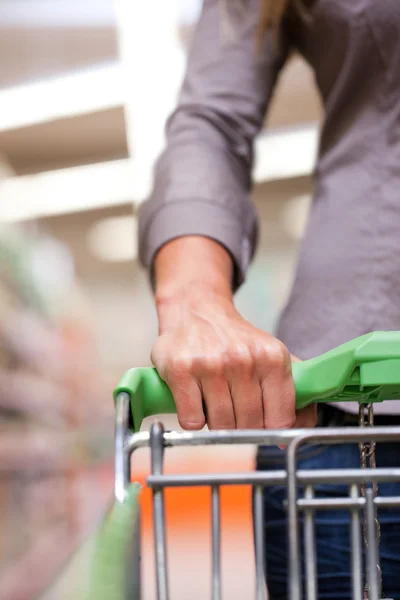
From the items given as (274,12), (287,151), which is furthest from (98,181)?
(274,12)

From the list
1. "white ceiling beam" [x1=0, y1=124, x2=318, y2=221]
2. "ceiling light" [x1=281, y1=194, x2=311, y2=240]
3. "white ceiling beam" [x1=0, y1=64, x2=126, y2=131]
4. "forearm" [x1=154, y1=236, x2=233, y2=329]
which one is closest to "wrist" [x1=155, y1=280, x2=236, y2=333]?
"forearm" [x1=154, y1=236, x2=233, y2=329]

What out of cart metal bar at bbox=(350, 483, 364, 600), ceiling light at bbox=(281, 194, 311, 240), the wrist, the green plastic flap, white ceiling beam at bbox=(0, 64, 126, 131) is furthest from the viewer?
ceiling light at bbox=(281, 194, 311, 240)

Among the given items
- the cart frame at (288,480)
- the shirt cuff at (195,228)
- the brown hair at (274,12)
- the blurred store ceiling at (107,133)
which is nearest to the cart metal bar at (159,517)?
the cart frame at (288,480)

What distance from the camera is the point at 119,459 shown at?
1.26ft

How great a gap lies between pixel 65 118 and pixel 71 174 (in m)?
0.34

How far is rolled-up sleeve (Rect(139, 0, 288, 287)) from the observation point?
2.05 ft

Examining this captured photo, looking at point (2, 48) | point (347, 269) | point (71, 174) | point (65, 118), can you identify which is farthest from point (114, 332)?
point (347, 269)

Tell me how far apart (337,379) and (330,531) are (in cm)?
29

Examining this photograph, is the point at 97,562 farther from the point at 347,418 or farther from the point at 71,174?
the point at 71,174

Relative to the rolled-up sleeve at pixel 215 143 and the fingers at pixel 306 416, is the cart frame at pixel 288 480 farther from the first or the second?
the rolled-up sleeve at pixel 215 143

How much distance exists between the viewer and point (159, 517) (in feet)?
1.24

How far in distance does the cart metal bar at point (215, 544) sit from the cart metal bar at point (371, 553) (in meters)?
0.09

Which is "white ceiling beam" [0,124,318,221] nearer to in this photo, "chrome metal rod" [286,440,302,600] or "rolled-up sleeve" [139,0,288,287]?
"rolled-up sleeve" [139,0,288,287]

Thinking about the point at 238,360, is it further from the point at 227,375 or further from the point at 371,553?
the point at 371,553
